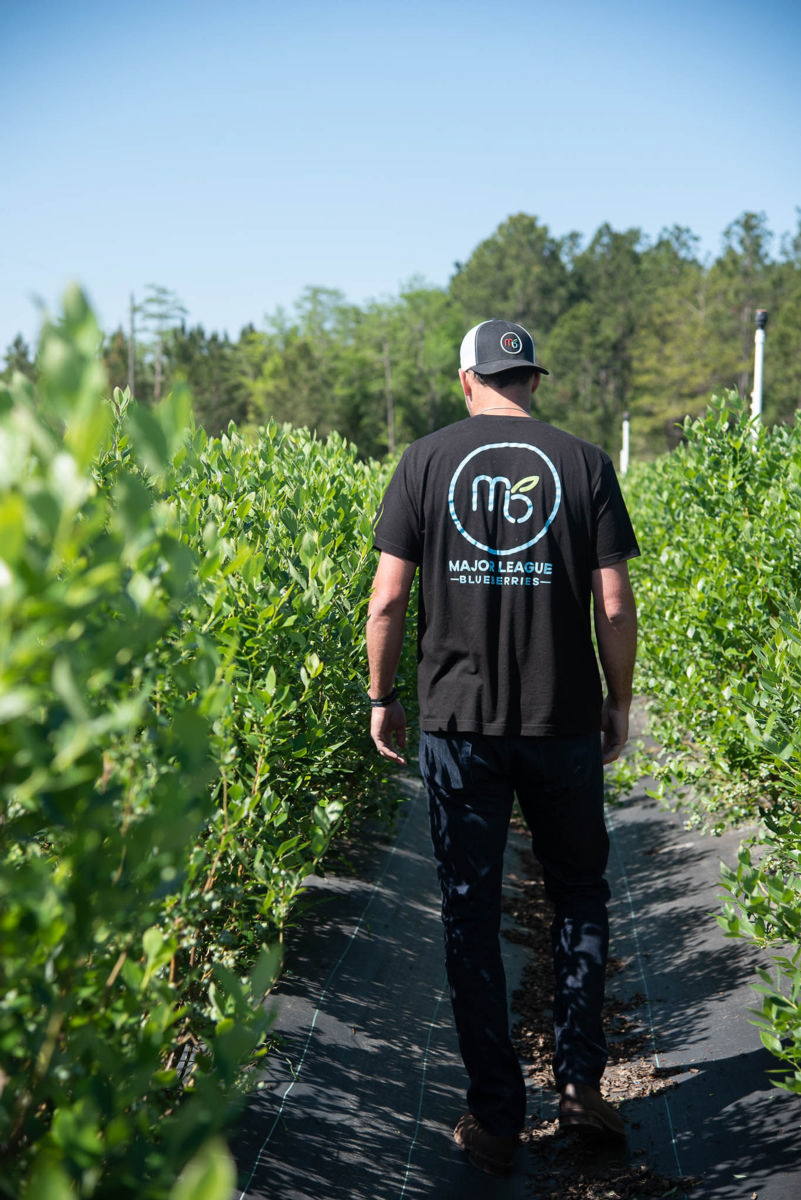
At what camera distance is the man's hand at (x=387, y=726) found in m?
3.08

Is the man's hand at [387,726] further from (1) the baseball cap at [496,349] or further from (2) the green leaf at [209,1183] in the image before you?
(2) the green leaf at [209,1183]

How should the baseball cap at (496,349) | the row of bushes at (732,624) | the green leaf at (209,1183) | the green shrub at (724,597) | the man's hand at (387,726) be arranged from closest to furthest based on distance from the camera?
the green leaf at (209,1183), the baseball cap at (496,349), the man's hand at (387,726), the row of bushes at (732,624), the green shrub at (724,597)

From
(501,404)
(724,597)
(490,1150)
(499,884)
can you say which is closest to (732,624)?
(724,597)

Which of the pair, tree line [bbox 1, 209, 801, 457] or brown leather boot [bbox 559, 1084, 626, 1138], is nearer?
brown leather boot [bbox 559, 1084, 626, 1138]

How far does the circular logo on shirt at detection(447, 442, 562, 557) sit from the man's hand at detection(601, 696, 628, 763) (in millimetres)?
660

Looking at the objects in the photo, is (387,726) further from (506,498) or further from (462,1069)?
(462,1069)

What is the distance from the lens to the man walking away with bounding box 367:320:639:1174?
9.09ft

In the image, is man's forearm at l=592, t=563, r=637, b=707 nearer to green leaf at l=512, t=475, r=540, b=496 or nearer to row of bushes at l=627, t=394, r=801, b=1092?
green leaf at l=512, t=475, r=540, b=496

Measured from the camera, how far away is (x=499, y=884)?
2.86 m

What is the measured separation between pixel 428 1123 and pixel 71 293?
2804mm

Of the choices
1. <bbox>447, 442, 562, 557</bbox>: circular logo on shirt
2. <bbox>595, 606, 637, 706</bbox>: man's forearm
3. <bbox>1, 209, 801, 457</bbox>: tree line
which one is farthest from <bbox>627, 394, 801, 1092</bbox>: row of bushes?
<bbox>1, 209, 801, 457</bbox>: tree line

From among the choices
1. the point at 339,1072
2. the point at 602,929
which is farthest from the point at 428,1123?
the point at 602,929

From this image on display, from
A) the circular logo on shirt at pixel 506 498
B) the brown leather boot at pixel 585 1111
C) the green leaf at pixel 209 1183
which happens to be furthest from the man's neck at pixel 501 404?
the green leaf at pixel 209 1183

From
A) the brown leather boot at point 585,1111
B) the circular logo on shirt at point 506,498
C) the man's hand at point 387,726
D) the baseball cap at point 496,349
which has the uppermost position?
the baseball cap at point 496,349
